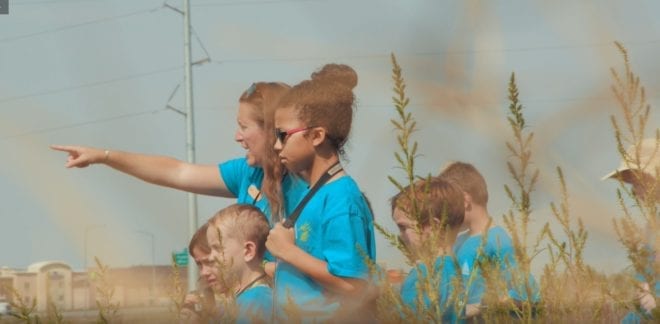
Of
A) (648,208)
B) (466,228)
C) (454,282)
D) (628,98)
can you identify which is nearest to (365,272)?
(454,282)

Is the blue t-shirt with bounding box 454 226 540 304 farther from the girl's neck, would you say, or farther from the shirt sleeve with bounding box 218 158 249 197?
the shirt sleeve with bounding box 218 158 249 197

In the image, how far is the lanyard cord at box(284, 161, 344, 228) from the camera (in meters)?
2.74

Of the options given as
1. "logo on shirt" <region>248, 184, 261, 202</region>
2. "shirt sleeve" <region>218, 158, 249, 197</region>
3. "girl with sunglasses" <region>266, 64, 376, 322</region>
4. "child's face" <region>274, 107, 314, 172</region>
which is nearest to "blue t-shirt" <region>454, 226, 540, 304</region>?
"girl with sunglasses" <region>266, 64, 376, 322</region>

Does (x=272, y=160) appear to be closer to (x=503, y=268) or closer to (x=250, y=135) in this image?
(x=250, y=135)

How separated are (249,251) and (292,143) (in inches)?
20.7

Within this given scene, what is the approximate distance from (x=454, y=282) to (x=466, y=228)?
5.18 ft

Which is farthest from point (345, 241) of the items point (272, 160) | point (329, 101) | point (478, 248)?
point (478, 248)

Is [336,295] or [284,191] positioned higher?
[284,191]

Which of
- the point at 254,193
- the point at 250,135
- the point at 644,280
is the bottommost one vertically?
the point at 644,280

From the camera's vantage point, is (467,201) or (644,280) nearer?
(644,280)

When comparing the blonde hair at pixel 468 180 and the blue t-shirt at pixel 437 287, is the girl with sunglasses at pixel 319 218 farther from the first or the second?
the blonde hair at pixel 468 180

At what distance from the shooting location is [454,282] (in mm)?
1981

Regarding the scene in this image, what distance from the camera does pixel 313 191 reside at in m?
2.77

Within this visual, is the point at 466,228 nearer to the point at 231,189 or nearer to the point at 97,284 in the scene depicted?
the point at 231,189
